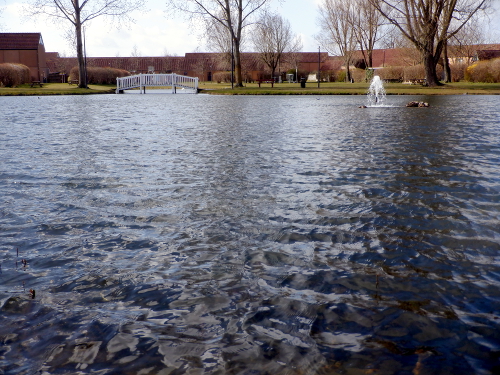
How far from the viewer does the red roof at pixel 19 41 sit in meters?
60.9

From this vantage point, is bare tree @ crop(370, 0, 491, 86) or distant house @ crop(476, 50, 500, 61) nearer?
bare tree @ crop(370, 0, 491, 86)

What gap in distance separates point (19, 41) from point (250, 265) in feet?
217

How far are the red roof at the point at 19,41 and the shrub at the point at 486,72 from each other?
47.3 metres

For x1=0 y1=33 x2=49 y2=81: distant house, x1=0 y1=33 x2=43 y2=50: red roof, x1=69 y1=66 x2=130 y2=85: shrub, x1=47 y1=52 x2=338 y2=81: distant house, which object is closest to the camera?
x1=69 y1=66 x2=130 y2=85: shrub

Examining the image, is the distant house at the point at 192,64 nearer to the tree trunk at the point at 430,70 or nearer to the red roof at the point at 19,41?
the red roof at the point at 19,41

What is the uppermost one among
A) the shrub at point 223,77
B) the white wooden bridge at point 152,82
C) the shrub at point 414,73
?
the shrub at point 223,77

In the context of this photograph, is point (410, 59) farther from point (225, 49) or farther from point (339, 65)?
point (225, 49)

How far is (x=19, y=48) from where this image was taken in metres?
60.8

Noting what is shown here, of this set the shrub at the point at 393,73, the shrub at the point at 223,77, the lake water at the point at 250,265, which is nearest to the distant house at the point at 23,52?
the shrub at the point at 223,77

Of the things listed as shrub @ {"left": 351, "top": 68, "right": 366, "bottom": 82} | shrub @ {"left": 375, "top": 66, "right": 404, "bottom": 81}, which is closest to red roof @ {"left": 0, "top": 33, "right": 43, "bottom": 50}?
shrub @ {"left": 351, "top": 68, "right": 366, "bottom": 82}

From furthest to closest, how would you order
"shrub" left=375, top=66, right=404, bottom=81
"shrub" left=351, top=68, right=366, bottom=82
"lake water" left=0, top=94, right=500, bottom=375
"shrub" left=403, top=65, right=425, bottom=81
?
1. "shrub" left=351, top=68, right=366, bottom=82
2. "shrub" left=375, top=66, right=404, bottom=81
3. "shrub" left=403, top=65, right=425, bottom=81
4. "lake water" left=0, top=94, right=500, bottom=375

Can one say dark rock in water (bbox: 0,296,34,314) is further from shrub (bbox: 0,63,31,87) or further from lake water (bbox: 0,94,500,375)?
shrub (bbox: 0,63,31,87)

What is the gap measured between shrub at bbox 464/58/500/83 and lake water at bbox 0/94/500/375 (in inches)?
1572

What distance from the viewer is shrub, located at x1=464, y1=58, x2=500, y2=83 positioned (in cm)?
4338
